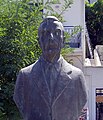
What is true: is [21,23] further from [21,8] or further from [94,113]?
[94,113]

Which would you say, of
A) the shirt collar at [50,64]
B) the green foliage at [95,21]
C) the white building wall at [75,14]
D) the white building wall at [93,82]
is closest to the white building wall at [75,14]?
the white building wall at [75,14]

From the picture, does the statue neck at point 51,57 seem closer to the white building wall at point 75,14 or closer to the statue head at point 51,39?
the statue head at point 51,39

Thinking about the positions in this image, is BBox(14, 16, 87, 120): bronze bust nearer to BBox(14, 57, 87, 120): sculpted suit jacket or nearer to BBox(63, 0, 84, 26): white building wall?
BBox(14, 57, 87, 120): sculpted suit jacket

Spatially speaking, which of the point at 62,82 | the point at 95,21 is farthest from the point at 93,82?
the point at 95,21

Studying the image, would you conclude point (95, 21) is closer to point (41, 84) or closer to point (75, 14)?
point (75, 14)

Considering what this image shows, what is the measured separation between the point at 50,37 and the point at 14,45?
4.84 meters

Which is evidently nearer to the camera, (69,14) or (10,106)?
(10,106)

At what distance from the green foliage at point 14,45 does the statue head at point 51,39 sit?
14.6ft

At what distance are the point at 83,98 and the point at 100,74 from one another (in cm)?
849

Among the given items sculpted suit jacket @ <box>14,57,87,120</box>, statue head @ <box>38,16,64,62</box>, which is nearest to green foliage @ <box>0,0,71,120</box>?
sculpted suit jacket @ <box>14,57,87,120</box>

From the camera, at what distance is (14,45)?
26.1ft

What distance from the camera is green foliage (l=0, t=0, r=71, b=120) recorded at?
775cm

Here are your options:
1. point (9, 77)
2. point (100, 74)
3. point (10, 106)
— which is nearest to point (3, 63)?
point (9, 77)

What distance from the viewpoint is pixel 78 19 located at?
13.5m
